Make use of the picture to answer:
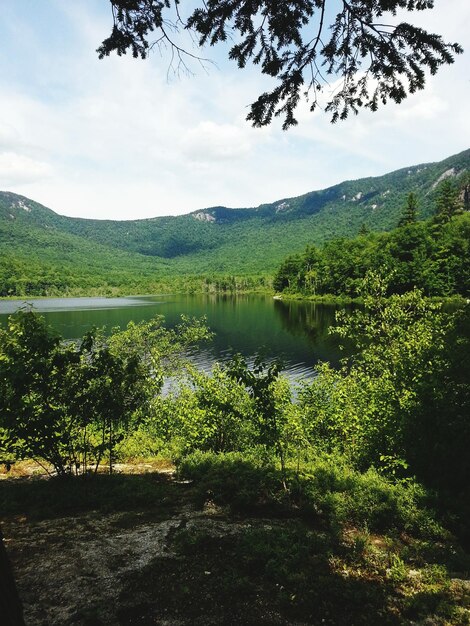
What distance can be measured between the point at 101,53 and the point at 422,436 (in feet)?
37.3

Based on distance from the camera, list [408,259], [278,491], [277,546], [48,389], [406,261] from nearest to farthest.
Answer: [277,546], [48,389], [278,491], [406,261], [408,259]

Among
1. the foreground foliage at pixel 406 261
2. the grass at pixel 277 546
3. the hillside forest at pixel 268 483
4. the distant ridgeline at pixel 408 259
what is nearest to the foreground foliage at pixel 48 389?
the hillside forest at pixel 268 483

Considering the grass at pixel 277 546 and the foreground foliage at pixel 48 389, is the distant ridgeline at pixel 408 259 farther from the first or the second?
the foreground foliage at pixel 48 389

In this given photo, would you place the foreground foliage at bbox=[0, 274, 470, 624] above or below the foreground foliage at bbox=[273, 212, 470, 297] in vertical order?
below

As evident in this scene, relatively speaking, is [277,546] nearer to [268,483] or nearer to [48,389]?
[268,483]

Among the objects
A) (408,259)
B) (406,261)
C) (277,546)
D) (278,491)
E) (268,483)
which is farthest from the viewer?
(408,259)

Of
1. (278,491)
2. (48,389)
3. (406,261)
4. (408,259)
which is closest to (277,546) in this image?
(278,491)

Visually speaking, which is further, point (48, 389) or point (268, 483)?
point (268, 483)

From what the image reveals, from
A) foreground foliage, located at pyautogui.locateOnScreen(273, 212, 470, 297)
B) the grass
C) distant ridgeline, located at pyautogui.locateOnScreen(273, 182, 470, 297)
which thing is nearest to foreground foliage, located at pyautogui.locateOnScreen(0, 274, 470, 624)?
the grass

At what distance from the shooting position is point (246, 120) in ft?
18.5

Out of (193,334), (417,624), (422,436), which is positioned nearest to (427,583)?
(417,624)

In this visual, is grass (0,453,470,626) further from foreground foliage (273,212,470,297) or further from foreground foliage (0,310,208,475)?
foreground foliage (273,212,470,297)

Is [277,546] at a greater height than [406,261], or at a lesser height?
lesser

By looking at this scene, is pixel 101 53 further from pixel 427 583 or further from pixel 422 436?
pixel 422 436
